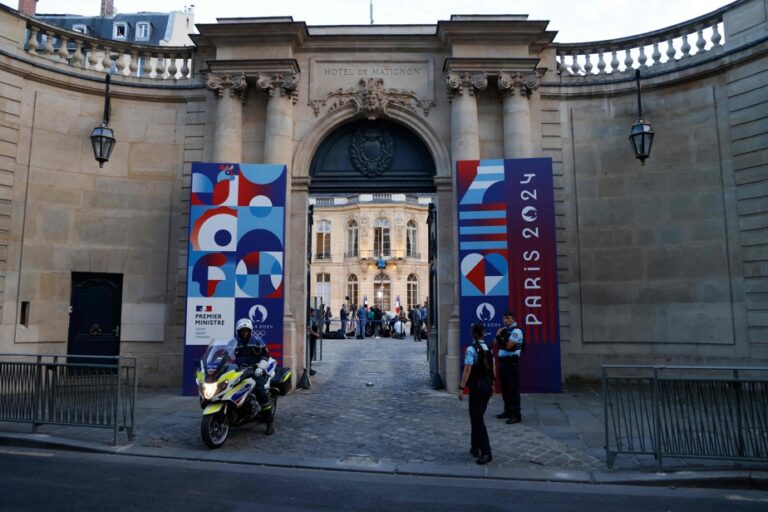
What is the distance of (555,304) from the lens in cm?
1047

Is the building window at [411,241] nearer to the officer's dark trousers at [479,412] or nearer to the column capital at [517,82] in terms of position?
the column capital at [517,82]

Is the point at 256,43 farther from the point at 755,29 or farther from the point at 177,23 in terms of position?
the point at 177,23

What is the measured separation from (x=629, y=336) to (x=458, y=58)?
6766mm

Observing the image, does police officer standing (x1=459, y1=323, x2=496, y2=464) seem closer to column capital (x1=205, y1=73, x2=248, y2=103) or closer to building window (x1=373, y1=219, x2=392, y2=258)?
column capital (x1=205, y1=73, x2=248, y2=103)

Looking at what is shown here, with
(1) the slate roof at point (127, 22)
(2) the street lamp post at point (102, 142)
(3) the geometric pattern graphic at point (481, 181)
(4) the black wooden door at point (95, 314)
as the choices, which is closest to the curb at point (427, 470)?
(4) the black wooden door at point (95, 314)

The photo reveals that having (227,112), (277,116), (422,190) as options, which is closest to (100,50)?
(227,112)

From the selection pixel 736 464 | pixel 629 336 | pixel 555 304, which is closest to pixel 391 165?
pixel 555 304

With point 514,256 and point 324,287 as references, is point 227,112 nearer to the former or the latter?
point 514,256

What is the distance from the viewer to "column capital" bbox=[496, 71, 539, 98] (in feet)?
37.8

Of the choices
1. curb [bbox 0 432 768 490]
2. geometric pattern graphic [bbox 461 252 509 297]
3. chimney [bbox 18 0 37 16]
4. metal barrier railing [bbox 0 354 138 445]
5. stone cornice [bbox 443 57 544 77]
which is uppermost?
chimney [bbox 18 0 37 16]

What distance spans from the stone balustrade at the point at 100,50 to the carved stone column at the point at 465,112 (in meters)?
5.97

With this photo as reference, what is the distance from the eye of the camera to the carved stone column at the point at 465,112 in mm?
11484

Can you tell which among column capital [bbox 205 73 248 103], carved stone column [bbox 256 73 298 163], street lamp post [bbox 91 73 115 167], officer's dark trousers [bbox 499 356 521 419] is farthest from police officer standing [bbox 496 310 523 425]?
street lamp post [bbox 91 73 115 167]

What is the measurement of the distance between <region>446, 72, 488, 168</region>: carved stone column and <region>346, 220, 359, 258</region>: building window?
3939 cm
